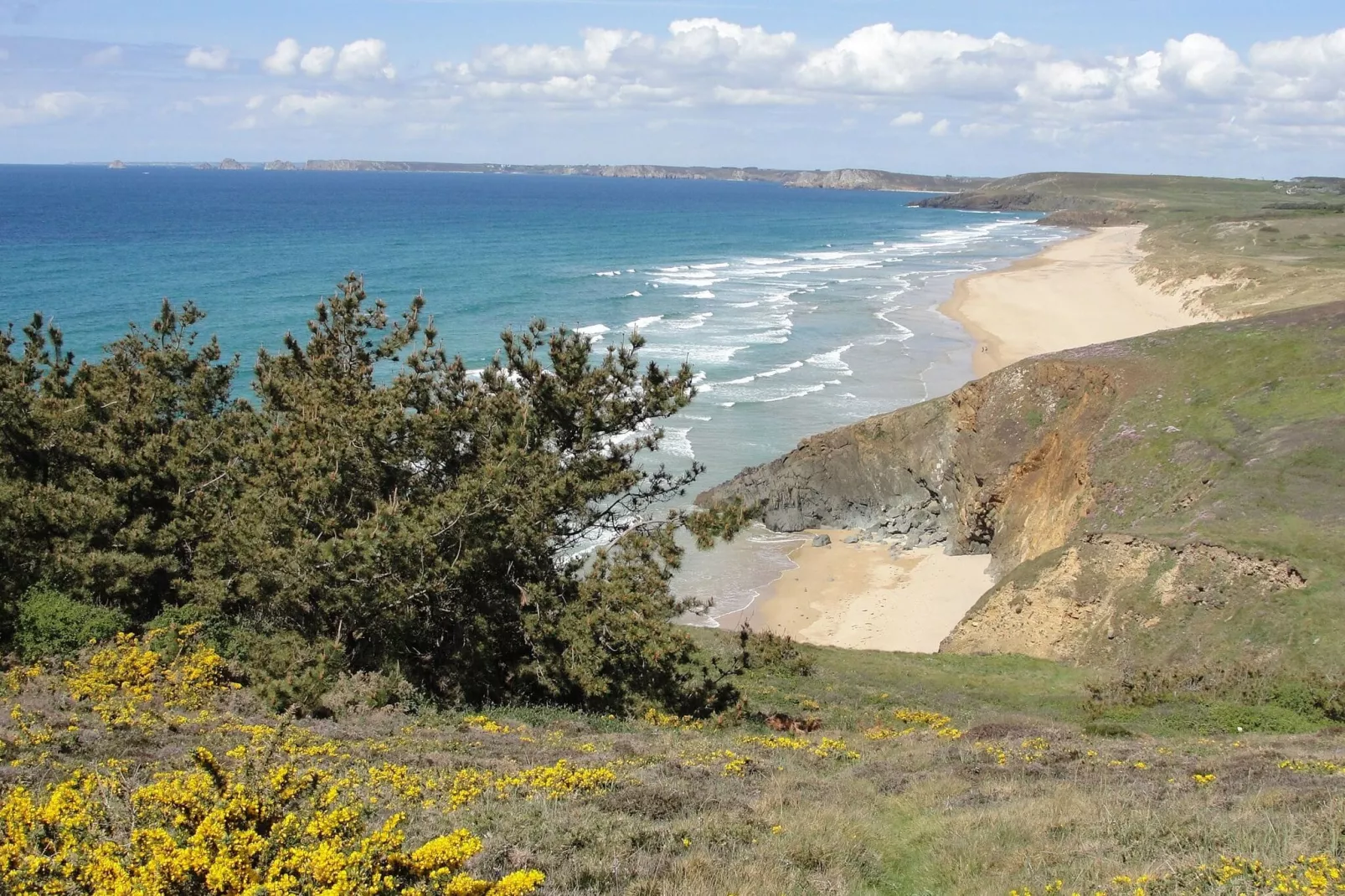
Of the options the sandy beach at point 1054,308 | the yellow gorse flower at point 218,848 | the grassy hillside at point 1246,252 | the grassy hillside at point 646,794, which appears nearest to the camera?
the yellow gorse flower at point 218,848

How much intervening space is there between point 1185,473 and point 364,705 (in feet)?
74.9

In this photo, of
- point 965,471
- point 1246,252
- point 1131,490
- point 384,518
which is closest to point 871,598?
point 965,471

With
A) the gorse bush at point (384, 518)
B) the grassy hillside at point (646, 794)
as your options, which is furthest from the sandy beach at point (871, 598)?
the grassy hillside at point (646, 794)

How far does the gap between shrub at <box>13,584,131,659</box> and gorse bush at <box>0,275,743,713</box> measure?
0.78 m

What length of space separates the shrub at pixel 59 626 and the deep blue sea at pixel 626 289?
720 inches

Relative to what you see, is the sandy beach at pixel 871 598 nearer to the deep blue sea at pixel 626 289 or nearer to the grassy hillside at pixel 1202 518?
the deep blue sea at pixel 626 289

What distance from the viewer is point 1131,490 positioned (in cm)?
2752

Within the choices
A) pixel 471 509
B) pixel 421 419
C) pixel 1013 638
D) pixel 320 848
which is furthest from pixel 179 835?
pixel 1013 638

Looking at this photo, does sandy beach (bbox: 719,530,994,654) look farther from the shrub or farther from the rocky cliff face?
the shrub

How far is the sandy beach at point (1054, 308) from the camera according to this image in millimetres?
63438

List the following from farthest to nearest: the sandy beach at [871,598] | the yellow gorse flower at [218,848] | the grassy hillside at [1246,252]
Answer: the grassy hillside at [1246,252] < the sandy beach at [871,598] < the yellow gorse flower at [218,848]

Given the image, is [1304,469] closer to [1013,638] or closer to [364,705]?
[1013,638]

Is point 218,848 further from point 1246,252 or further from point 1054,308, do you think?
point 1246,252

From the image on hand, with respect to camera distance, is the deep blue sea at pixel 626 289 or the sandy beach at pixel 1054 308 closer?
the deep blue sea at pixel 626 289
